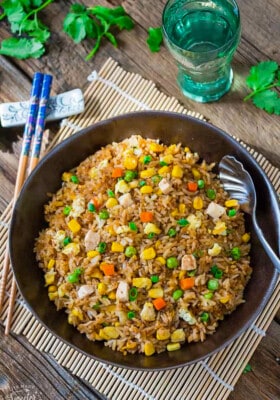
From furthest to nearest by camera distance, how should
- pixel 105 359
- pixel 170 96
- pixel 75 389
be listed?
pixel 170 96 → pixel 75 389 → pixel 105 359

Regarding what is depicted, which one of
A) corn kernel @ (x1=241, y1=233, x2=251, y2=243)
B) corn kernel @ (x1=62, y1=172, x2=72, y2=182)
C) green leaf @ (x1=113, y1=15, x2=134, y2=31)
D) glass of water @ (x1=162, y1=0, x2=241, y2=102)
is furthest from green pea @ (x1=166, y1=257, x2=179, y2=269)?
green leaf @ (x1=113, y1=15, x2=134, y2=31)

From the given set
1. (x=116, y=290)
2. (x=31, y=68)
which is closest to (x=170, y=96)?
(x=31, y=68)

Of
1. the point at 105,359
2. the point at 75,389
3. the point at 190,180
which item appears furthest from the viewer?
the point at 75,389

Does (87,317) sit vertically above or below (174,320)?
below

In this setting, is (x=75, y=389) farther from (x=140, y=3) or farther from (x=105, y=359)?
(x=140, y=3)

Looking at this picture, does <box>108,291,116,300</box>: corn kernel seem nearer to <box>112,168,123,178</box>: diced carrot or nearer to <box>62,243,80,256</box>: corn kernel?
<box>62,243,80,256</box>: corn kernel
